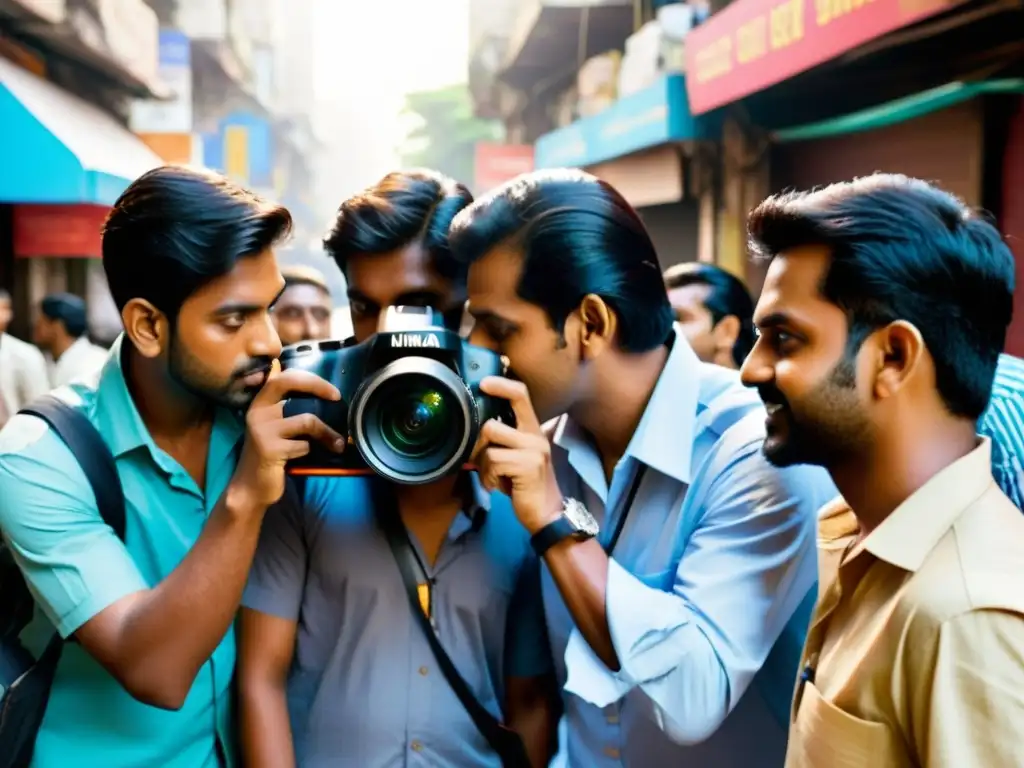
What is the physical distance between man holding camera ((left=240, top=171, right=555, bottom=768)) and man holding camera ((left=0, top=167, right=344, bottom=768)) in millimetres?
118

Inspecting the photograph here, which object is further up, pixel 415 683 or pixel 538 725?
pixel 415 683

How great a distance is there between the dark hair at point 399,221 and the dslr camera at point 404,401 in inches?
13.8

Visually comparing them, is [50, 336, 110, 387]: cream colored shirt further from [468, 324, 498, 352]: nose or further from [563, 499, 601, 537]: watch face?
[563, 499, 601, 537]: watch face

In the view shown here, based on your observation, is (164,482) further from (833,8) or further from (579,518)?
(833,8)

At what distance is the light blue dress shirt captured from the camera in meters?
1.38

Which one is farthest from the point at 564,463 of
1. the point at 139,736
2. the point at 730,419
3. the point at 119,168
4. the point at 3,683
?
the point at 119,168

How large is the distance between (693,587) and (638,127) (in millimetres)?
6426

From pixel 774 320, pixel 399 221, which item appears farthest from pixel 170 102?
pixel 774 320

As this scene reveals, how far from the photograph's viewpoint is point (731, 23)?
5.86 meters

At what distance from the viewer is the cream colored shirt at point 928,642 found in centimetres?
99

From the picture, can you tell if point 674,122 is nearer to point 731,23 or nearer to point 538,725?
point 731,23

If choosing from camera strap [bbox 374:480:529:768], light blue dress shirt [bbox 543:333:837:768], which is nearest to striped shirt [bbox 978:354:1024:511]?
light blue dress shirt [bbox 543:333:837:768]

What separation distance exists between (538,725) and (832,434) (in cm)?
80

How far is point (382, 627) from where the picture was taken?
1570 millimetres
